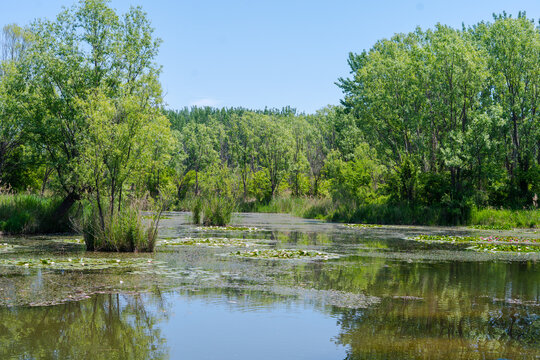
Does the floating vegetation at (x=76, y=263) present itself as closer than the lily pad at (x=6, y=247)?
Yes

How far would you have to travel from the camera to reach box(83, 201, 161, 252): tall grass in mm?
15922

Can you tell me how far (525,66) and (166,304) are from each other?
34.4 metres

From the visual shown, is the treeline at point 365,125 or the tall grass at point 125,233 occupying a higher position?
the treeline at point 365,125

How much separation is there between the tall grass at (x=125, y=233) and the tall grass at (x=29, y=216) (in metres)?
6.32

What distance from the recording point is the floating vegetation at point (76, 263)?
41.0ft

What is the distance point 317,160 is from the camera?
81875 millimetres

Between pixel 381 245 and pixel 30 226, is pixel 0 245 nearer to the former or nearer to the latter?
pixel 30 226

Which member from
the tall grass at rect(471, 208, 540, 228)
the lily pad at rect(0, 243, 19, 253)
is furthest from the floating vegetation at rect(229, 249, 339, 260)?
the tall grass at rect(471, 208, 540, 228)

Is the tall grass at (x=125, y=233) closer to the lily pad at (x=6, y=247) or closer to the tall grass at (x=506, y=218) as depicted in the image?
the lily pad at (x=6, y=247)

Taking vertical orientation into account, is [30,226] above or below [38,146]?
below

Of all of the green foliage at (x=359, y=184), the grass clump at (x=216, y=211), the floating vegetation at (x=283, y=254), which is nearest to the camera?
the floating vegetation at (x=283, y=254)

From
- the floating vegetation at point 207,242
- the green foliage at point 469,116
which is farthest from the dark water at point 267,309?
the green foliage at point 469,116

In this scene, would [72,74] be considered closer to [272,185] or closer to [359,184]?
[359,184]

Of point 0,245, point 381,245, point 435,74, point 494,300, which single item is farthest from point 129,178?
point 435,74
